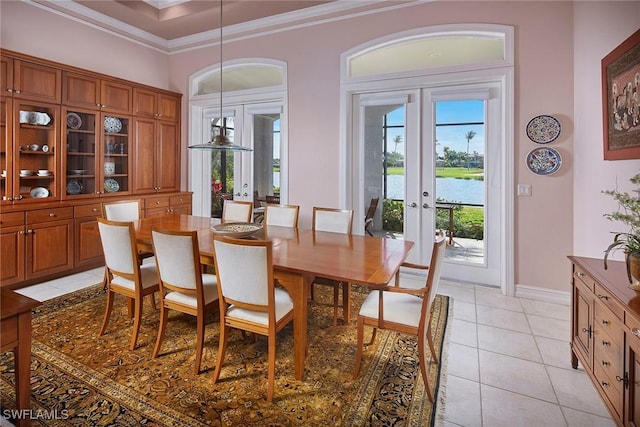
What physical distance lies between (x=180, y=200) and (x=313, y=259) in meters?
3.85

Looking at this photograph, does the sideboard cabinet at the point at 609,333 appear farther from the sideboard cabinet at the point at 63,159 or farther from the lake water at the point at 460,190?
the sideboard cabinet at the point at 63,159

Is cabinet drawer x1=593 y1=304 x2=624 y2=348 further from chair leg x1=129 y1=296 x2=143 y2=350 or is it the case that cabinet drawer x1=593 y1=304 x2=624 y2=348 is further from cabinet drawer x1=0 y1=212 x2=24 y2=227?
cabinet drawer x1=0 y1=212 x2=24 y2=227

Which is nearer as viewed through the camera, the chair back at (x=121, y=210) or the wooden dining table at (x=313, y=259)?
the wooden dining table at (x=313, y=259)

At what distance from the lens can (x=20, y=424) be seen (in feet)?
4.94

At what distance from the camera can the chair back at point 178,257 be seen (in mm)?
2123

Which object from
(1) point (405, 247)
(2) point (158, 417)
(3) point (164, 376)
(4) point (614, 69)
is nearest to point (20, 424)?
(2) point (158, 417)

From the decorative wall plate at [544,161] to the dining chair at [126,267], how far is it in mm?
3677

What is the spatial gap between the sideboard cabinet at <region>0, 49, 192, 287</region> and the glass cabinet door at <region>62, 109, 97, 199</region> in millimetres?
11

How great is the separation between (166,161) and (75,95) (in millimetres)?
1477

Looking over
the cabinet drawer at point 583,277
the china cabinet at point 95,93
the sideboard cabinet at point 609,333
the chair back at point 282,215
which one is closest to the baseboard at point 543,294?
the sideboard cabinet at point 609,333

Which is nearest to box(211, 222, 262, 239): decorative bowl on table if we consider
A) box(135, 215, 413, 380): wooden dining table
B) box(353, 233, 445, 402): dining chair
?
box(135, 215, 413, 380): wooden dining table

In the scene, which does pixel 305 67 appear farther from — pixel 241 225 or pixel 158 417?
pixel 158 417

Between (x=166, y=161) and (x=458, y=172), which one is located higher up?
(x=166, y=161)

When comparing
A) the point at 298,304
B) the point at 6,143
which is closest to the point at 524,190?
the point at 298,304
